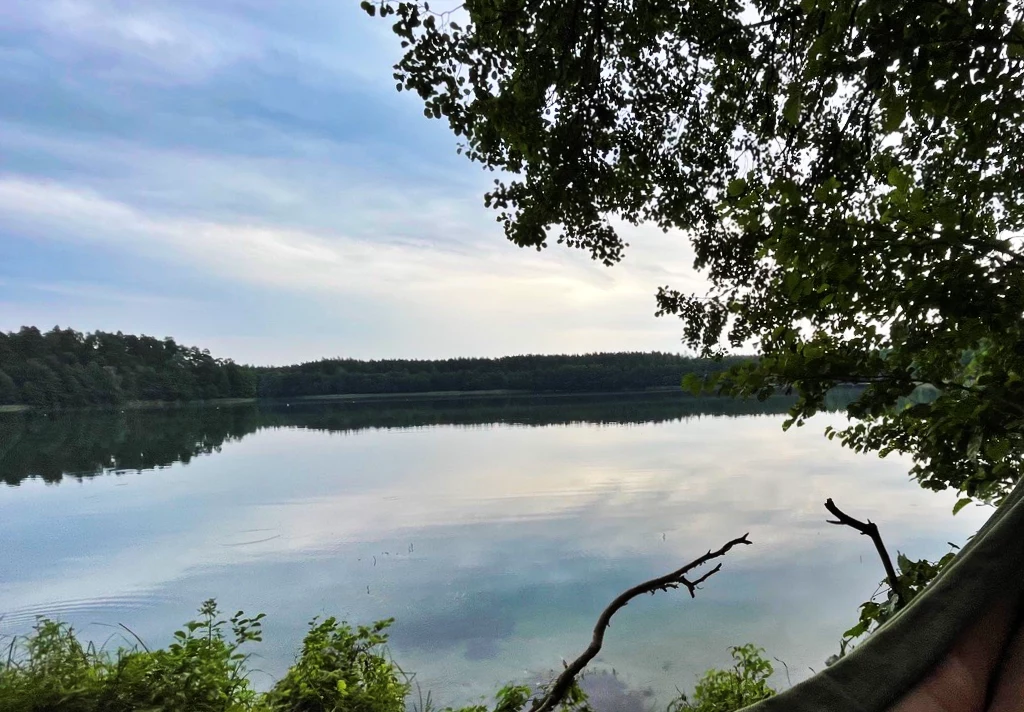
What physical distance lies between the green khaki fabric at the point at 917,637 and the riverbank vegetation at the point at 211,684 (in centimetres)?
186

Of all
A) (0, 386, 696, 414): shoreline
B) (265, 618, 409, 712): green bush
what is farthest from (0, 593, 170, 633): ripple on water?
(0, 386, 696, 414): shoreline

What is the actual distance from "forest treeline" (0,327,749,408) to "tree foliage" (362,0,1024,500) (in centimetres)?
1913

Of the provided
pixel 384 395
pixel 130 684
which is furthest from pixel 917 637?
pixel 384 395

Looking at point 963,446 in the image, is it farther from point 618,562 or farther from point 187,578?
point 187,578

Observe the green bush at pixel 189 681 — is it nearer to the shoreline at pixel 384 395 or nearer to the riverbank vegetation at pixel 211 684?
the riverbank vegetation at pixel 211 684

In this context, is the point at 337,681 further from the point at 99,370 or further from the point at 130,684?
the point at 99,370

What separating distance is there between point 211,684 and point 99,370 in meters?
48.5

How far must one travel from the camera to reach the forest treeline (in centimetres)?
2770

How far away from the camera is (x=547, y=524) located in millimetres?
13430

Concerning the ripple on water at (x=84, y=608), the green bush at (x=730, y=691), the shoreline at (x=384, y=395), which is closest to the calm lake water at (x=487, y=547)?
the ripple on water at (x=84, y=608)

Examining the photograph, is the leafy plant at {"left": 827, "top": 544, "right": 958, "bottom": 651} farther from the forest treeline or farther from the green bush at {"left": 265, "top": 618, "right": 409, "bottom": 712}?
the forest treeline

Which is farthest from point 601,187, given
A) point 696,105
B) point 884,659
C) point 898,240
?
point 884,659

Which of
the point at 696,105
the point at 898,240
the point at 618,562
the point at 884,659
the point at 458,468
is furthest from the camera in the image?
the point at 458,468

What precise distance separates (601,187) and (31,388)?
4747 centimetres
